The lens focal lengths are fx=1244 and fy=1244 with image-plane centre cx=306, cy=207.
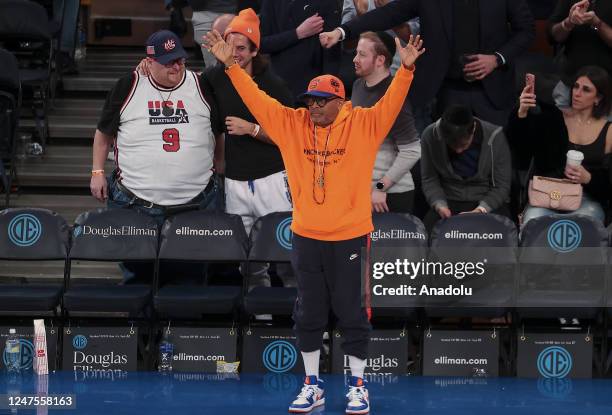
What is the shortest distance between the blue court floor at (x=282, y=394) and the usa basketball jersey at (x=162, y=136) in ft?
4.39

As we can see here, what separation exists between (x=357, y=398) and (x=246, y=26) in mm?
2644

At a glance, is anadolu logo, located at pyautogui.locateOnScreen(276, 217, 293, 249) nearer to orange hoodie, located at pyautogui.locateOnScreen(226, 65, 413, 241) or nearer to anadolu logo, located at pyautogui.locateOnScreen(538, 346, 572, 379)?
orange hoodie, located at pyautogui.locateOnScreen(226, 65, 413, 241)

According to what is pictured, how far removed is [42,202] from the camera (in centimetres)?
1015

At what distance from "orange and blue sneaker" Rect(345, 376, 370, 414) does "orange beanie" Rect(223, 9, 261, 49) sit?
2.47 meters

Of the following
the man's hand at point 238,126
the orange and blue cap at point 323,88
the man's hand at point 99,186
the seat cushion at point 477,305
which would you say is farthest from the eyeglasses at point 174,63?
the seat cushion at point 477,305

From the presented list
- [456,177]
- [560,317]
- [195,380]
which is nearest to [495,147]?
[456,177]

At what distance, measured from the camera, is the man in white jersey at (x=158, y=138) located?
27.3 feet

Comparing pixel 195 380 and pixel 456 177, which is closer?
pixel 195 380

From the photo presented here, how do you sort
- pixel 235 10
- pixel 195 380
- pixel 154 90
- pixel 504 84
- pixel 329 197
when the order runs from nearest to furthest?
pixel 329 197, pixel 195 380, pixel 154 90, pixel 504 84, pixel 235 10

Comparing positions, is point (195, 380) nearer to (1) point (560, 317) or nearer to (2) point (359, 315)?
(2) point (359, 315)

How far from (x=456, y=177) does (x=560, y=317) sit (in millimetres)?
1180

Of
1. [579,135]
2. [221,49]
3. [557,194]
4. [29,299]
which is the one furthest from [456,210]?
[29,299]

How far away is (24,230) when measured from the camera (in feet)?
26.9

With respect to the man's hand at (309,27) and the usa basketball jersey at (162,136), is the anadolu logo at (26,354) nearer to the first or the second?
the usa basketball jersey at (162,136)
